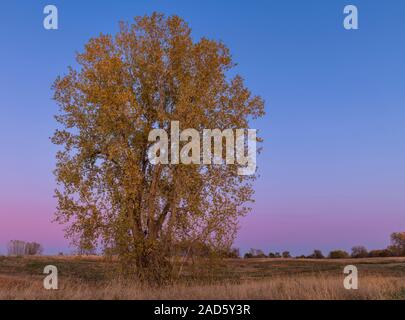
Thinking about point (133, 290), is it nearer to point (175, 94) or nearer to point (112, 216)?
point (112, 216)

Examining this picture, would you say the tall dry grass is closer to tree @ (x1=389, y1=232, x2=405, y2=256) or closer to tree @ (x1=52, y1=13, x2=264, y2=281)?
tree @ (x1=52, y1=13, x2=264, y2=281)

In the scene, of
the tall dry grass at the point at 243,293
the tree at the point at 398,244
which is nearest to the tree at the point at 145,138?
the tall dry grass at the point at 243,293

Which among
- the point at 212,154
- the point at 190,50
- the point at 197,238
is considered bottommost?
the point at 197,238

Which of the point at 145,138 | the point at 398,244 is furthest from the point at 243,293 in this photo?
the point at 398,244

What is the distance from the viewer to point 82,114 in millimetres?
30625

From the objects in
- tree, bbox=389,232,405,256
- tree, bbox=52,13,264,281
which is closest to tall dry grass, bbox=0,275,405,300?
tree, bbox=52,13,264,281

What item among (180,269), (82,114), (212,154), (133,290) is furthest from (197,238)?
(82,114)

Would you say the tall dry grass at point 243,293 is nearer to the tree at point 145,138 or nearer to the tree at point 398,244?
the tree at point 145,138

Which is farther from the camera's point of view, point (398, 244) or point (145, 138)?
point (398, 244)

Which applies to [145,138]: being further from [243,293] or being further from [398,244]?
[398,244]
